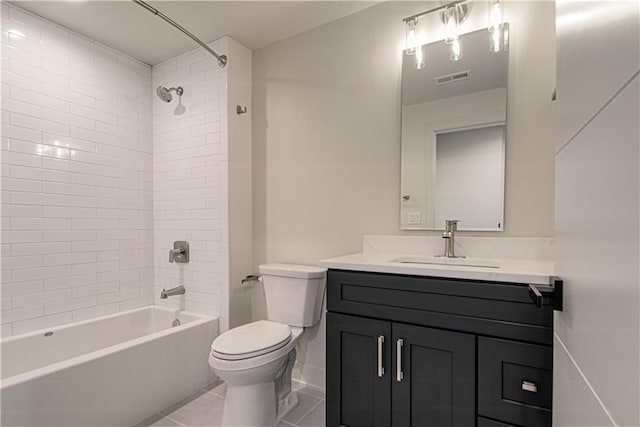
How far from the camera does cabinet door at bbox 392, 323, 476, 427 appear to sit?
1.25 metres

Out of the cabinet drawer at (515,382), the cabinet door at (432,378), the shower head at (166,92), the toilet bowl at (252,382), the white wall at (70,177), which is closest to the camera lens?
the cabinet drawer at (515,382)

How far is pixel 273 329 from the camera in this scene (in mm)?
1888

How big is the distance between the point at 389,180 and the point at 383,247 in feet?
1.34

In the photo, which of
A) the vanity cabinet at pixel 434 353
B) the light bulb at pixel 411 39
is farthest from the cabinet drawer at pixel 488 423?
the light bulb at pixel 411 39

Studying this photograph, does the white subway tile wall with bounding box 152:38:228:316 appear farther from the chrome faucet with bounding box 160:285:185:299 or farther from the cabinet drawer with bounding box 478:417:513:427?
the cabinet drawer with bounding box 478:417:513:427

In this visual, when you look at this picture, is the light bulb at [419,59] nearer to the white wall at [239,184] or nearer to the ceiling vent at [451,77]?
the ceiling vent at [451,77]

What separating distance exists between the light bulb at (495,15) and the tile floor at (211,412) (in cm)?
231

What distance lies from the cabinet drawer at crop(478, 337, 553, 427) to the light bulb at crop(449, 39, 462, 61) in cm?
144

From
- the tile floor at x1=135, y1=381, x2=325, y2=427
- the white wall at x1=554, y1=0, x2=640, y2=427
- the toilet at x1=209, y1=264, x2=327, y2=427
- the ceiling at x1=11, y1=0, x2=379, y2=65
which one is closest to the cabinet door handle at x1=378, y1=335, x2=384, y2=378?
the toilet at x1=209, y1=264, x2=327, y2=427

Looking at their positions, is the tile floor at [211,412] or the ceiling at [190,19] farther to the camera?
the ceiling at [190,19]

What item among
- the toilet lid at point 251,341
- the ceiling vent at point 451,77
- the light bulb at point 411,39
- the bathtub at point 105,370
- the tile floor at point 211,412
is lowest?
the tile floor at point 211,412

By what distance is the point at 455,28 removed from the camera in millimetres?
1799

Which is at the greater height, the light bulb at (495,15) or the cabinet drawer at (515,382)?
the light bulb at (495,15)

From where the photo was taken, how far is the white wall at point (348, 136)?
5.36 feet
